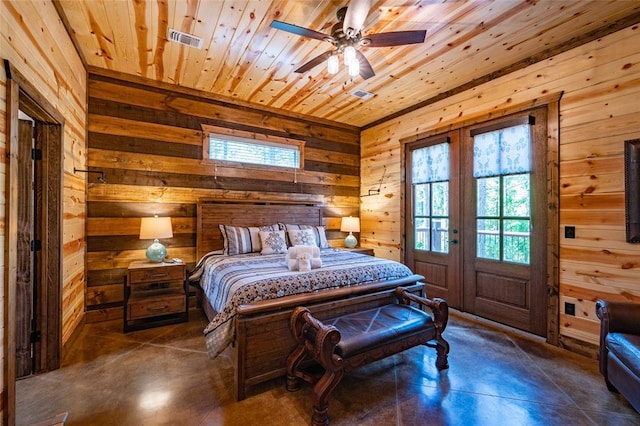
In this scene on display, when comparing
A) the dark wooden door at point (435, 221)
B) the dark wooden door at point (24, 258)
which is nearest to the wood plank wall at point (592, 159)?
the dark wooden door at point (435, 221)

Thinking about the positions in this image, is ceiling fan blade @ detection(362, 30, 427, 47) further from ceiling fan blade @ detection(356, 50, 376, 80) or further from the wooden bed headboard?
the wooden bed headboard

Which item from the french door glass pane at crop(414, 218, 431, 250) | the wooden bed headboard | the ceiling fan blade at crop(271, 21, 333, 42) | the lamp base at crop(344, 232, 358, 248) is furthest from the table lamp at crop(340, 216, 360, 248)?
the ceiling fan blade at crop(271, 21, 333, 42)

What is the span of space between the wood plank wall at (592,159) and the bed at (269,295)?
1431 mm

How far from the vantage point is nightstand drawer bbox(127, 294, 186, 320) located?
296cm

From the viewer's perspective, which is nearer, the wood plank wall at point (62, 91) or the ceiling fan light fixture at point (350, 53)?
the wood plank wall at point (62, 91)

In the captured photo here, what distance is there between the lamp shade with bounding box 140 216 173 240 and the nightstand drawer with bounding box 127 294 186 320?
2.22 feet

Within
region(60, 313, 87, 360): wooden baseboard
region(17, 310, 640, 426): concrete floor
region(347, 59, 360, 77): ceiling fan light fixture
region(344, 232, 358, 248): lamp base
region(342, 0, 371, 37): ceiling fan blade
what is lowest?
region(17, 310, 640, 426): concrete floor

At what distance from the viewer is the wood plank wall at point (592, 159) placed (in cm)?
238

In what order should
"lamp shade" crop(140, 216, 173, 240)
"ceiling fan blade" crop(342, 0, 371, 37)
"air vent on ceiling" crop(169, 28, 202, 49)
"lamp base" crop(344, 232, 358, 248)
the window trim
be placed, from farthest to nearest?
"lamp base" crop(344, 232, 358, 248) < the window trim < "lamp shade" crop(140, 216, 173, 240) < "air vent on ceiling" crop(169, 28, 202, 49) < "ceiling fan blade" crop(342, 0, 371, 37)

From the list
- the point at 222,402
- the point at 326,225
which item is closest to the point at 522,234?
the point at 326,225

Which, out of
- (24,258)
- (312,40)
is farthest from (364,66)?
(24,258)

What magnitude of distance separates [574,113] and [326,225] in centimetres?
344

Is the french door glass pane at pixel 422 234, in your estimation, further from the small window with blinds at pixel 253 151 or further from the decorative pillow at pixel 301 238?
the small window with blinds at pixel 253 151

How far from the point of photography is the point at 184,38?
105 inches
